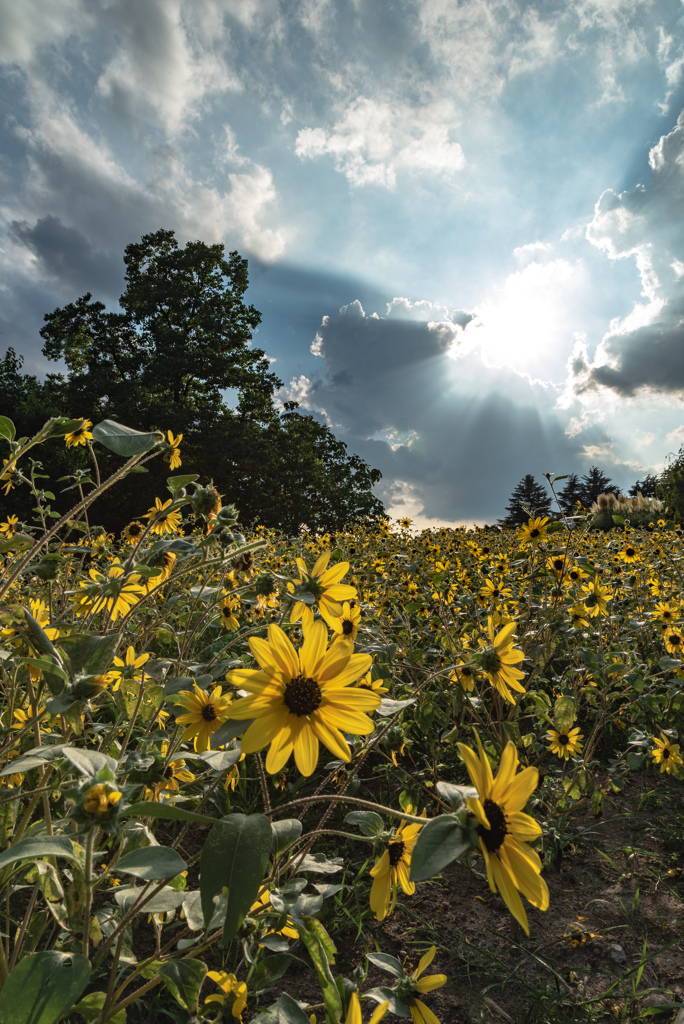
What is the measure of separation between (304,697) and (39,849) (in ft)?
1.10

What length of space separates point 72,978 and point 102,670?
1.18 ft

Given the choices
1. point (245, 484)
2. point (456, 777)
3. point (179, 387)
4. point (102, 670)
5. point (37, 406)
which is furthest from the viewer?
point (179, 387)

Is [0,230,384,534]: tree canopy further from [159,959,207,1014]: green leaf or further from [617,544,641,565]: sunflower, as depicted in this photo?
[159,959,207,1014]: green leaf

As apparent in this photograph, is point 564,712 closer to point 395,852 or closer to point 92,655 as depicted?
point 395,852

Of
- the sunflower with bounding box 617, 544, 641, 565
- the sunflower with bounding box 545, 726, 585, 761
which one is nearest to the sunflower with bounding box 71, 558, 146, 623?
the sunflower with bounding box 545, 726, 585, 761

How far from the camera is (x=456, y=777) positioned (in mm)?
2256

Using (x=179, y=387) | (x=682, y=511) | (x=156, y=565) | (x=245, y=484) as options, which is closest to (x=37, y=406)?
(x=179, y=387)

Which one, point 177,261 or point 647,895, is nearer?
point 647,895

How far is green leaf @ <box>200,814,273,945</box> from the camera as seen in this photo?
54 cm

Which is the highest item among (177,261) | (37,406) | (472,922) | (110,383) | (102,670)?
(177,261)

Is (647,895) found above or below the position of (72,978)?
below

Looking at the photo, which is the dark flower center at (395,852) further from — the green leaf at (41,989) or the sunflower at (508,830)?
the green leaf at (41,989)

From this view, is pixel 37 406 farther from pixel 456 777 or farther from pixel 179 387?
pixel 456 777

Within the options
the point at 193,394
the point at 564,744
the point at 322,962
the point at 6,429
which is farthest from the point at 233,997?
the point at 193,394
